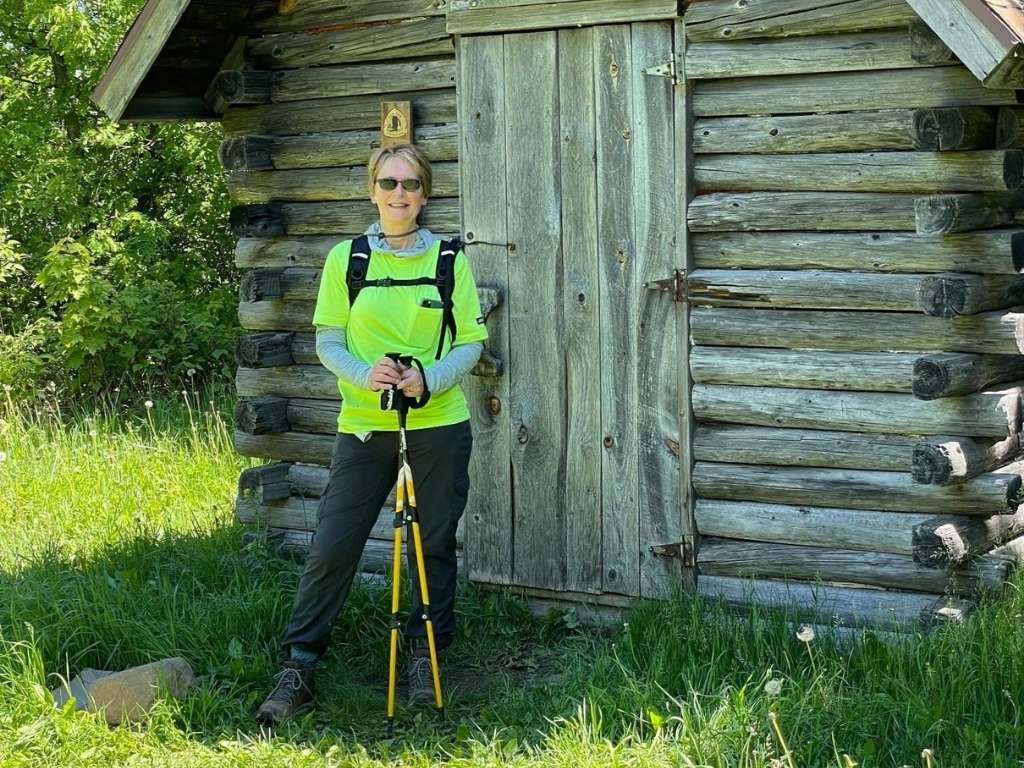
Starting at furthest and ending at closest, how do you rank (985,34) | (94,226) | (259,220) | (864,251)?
(94,226)
(259,220)
(864,251)
(985,34)

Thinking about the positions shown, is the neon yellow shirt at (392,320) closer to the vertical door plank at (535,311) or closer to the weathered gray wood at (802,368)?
the vertical door plank at (535,311)

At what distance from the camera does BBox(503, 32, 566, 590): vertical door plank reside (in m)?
6.82

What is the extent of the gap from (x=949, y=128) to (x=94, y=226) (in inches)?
417

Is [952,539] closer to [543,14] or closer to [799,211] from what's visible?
[799,211]

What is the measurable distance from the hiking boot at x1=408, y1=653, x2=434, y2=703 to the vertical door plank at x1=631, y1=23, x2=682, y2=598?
118 cm

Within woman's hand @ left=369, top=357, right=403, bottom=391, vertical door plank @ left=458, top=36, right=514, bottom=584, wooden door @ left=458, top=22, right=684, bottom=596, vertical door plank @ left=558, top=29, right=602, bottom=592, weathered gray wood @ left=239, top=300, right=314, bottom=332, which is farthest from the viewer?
weathered gray wood @ left=239, top=300, right=314, bottom=332

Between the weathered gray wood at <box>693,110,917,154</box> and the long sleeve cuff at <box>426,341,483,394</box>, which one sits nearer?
the long sleeve cuff at <box>426,341,483,394</box>

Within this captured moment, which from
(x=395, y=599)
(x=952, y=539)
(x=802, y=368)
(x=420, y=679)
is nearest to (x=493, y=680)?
(x=420, y=679)

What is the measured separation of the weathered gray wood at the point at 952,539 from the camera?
5895mm

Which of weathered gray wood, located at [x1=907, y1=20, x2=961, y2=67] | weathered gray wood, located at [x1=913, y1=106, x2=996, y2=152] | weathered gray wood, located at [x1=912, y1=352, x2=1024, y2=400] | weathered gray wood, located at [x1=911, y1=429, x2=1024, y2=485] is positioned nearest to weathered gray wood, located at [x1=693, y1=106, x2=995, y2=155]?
weathered gray wood, located at [x1=913, y1=106, x2=996, y2=152]

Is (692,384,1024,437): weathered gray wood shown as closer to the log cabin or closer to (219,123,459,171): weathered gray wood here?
the log cabin

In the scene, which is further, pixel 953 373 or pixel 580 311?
pixel 580 311

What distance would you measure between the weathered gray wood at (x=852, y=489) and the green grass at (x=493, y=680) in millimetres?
482

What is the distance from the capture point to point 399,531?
5.76m
